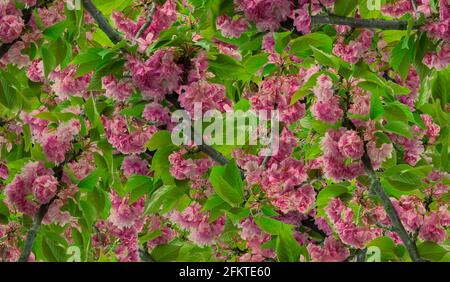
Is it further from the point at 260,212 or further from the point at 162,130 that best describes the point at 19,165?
the point at 260,212

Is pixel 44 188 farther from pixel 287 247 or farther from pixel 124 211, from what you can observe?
pixel 287 247

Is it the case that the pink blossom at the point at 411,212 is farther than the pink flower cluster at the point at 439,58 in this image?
Yes

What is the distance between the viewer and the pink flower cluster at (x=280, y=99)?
4.17m

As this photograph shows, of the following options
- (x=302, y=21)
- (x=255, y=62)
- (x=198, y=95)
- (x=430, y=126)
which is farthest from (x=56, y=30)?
(x=430, y=126)

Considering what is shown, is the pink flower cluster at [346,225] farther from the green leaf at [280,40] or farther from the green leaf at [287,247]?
the green leaf at [280,40]

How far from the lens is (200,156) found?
4.29 metres

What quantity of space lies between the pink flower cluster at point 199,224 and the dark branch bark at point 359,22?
5.15 feet

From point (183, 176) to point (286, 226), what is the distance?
752mm

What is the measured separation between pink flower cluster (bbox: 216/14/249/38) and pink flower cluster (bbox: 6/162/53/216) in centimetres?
150

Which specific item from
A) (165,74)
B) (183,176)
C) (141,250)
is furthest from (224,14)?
(141,250)

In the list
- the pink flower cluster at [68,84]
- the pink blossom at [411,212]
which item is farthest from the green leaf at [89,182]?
the pink blossom at [411,212]

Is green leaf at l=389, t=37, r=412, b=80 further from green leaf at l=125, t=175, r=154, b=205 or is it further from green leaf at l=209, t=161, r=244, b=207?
green leaf at l=125, t=175, r=154, b=205

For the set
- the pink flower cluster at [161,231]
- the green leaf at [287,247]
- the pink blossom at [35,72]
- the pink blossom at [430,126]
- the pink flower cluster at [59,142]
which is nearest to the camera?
the green leaf at [287,247]

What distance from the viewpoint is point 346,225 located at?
4.33 meters
